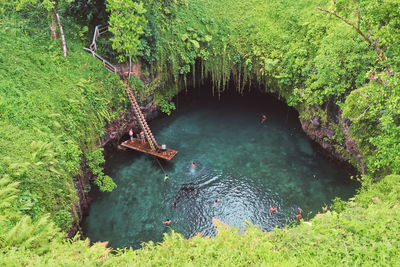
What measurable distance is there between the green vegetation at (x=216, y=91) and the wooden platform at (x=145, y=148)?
8.05 ft

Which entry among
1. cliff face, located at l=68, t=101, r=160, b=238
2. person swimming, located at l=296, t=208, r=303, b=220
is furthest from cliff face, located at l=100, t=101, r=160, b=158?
person swimming, located at l=296, t=208, r=303, b=220

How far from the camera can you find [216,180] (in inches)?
722

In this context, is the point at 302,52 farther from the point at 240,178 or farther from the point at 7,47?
the point at 7,47

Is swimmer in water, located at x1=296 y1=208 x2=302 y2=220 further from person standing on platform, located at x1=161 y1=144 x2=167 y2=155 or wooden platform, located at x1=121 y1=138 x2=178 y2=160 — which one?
→ person standing on platform, located at x1=161 y1=144 x2=167 y2=155

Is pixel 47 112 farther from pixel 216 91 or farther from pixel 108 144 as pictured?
pixel 216 91

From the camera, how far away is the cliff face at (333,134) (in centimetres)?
1773

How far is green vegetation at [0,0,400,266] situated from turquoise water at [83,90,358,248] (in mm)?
1965

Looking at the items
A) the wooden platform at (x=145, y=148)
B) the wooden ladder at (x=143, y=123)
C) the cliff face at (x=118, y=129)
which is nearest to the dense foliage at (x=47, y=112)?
the wooden ladder at (x=143, y=123)

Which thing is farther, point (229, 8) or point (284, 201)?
point (229, 8)

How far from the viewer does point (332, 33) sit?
1905 centimetres

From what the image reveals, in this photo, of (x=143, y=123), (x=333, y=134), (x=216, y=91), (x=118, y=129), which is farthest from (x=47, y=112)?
(x=333, y=134)

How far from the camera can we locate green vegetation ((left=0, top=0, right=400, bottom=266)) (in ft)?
26.6

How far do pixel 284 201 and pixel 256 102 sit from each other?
1222 centimetres

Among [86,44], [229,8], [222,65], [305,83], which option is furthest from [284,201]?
[229,8]
